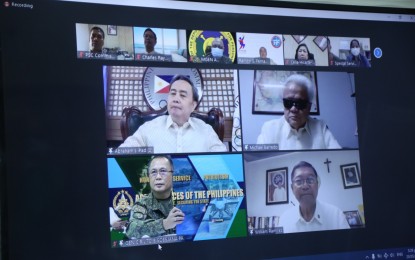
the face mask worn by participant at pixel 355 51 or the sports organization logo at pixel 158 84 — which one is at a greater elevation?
the face mask worn by participant at pixel 355 51

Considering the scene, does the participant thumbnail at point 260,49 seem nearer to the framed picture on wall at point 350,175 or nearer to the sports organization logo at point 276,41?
the sports organization logo at point 276,41

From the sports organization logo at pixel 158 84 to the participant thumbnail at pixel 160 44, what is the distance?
2cm

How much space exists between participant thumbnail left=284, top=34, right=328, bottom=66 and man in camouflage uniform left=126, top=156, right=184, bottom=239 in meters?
0.36

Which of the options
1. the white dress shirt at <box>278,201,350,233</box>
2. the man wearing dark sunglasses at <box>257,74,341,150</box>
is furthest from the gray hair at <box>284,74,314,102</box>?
the white dress shirt at <box>278,201,350,233</box>

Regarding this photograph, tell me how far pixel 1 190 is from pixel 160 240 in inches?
11.6

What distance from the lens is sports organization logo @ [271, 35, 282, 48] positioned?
3.51 feet

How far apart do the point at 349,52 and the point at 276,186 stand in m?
0.36

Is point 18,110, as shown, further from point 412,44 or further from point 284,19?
point 412,44

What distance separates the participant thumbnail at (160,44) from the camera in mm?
981

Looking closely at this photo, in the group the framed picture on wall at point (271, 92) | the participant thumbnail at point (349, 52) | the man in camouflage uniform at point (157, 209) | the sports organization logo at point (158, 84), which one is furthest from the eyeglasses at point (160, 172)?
the participant thumbnail at point (349, 52)

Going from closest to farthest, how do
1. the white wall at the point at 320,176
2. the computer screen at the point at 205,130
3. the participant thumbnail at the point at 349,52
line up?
the computer screen at the point at 205,130
the white wall at the point at 320,176
the participant thumbnail at the point at 349,52

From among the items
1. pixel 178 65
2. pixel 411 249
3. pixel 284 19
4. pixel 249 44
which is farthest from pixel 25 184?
pixel 411 249

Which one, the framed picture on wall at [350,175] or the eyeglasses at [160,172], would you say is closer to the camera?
the eyeglasses at [160,172]

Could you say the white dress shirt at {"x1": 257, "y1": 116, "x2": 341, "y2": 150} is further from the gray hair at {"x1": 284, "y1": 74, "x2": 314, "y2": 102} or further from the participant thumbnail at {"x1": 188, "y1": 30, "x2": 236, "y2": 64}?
the participant thumbnail at {"x1": 188, "y1": 30, "x2": 236, "y2": 64}
